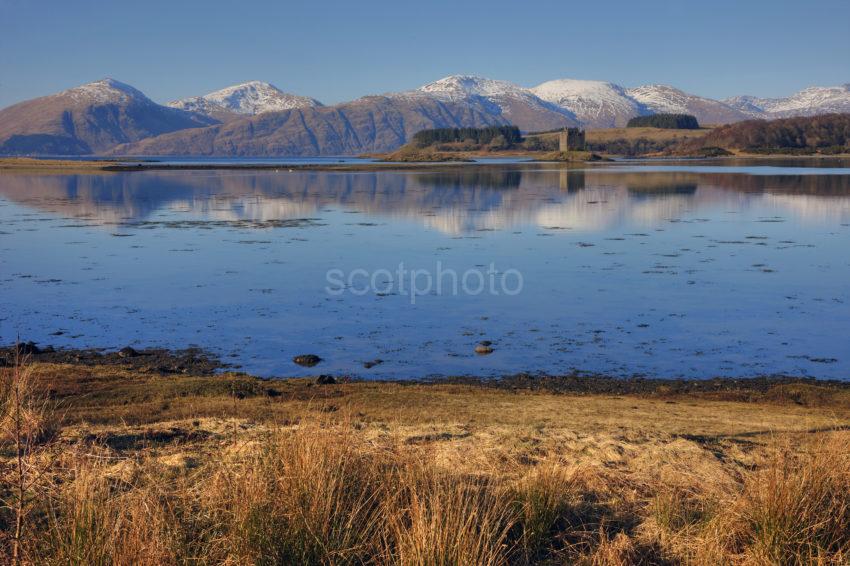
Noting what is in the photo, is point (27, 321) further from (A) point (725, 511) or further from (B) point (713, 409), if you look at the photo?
(A) point (725, 511)

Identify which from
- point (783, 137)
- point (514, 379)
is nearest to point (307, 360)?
point (514, 379)

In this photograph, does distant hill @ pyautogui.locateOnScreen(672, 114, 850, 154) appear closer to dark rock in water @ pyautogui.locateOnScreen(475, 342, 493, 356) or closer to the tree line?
the tree line

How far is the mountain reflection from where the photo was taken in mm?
37719

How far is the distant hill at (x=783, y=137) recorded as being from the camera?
6314 inches

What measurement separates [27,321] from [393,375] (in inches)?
368

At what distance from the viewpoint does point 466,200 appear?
48562 mm

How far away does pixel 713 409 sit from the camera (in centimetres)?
1099

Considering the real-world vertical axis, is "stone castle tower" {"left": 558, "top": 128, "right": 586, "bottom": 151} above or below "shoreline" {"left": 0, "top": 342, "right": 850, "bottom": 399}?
above

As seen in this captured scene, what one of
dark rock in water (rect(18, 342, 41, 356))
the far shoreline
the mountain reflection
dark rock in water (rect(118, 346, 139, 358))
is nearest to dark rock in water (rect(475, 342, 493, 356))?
the far shoreline

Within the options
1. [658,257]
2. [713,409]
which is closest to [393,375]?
[713,409]

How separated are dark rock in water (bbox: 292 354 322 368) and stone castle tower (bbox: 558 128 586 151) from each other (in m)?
149

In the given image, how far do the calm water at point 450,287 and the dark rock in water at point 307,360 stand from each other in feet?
0.57

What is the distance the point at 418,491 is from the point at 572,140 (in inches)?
6292

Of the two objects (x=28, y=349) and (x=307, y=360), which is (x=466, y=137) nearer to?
(x=307, y=360)
